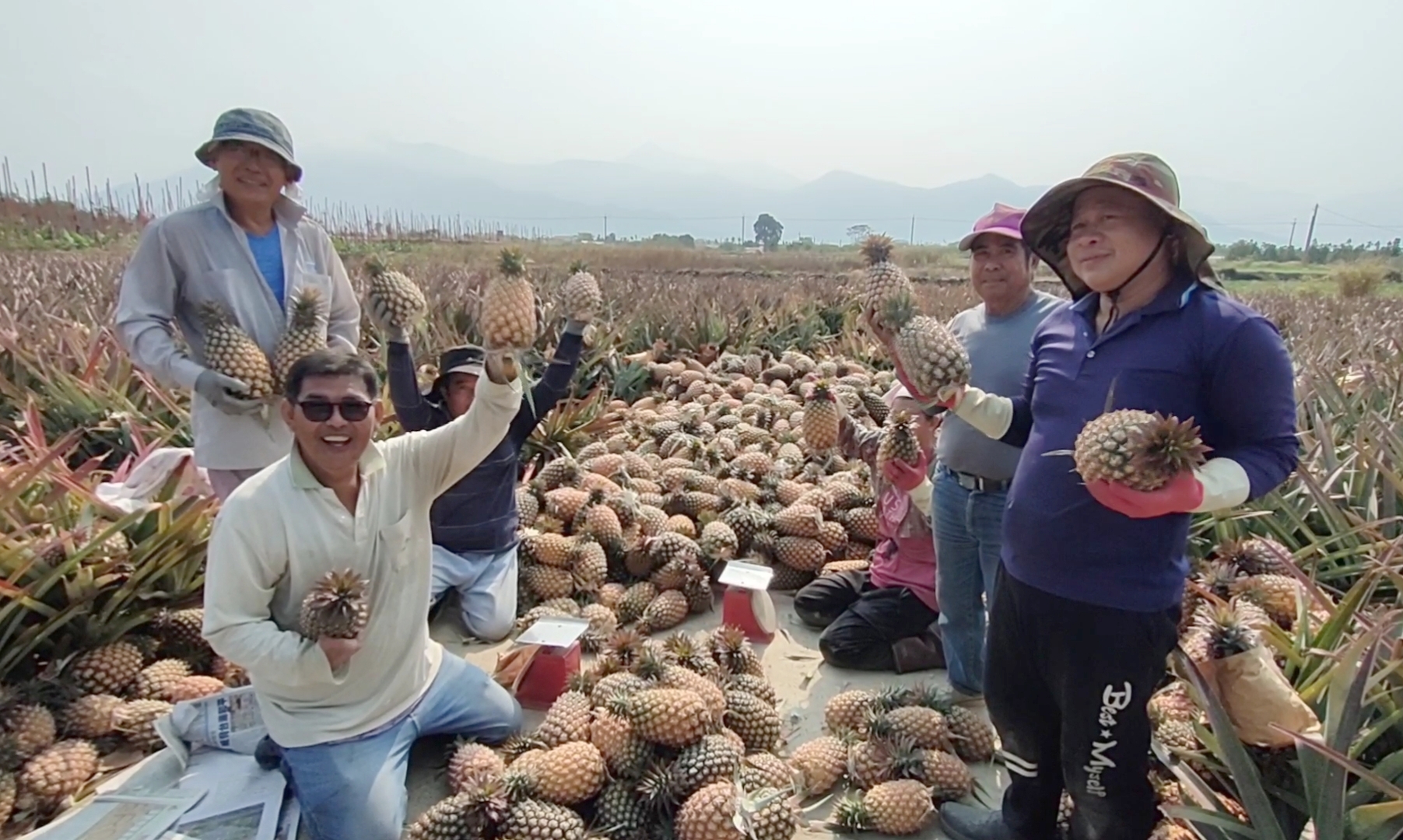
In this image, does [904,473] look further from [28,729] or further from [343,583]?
[28,729]

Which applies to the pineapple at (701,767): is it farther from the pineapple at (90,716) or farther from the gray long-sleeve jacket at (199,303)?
the pineapple at (90,716)

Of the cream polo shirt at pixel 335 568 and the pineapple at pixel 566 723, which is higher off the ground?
the cream polo shirt at pixel 335 568

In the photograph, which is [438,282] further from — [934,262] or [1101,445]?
[934,262]

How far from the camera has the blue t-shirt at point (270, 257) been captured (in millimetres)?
3164

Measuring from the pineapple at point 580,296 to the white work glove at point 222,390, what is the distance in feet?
4.30

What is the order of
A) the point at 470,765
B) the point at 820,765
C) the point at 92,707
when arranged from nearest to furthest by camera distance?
the point at 470,765, the point at 820,765, the point at 92,707

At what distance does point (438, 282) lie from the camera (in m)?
9.67

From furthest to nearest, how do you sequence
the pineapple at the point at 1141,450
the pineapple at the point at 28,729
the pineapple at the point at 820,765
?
the pineapple at the point at 820,765 < the pineapple at the point at 28,729 < the pineapple at the point at 1141,450

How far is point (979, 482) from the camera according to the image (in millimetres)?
3119

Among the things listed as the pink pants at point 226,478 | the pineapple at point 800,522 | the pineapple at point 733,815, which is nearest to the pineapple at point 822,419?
the pineapple at point 800,522

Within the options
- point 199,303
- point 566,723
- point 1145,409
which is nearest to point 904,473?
point 1145,409

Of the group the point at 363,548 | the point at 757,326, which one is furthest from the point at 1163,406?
the point at 757,326

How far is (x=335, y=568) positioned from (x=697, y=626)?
7.14 feet

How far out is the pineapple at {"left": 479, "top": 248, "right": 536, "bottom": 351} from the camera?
2234mm
